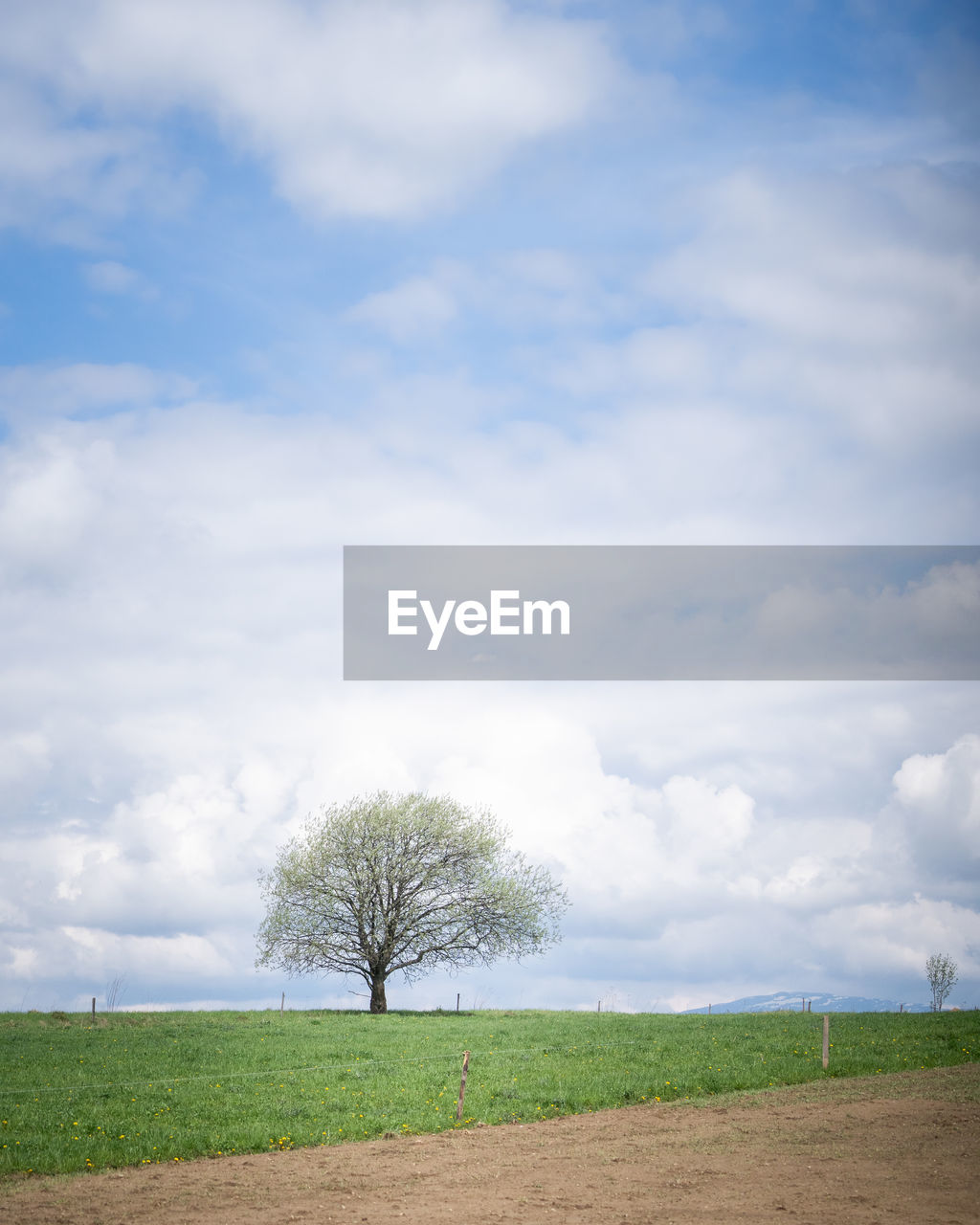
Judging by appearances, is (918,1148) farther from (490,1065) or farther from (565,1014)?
(565,1014)

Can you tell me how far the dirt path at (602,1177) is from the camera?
16.3 metres

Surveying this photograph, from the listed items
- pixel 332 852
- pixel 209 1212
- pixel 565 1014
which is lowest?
pixel 565 1014

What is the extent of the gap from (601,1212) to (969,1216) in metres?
5.60

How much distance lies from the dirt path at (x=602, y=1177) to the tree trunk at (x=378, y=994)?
35.1 metres

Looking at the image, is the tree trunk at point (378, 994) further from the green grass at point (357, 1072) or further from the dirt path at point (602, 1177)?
the dirt path at point (602, 1177)

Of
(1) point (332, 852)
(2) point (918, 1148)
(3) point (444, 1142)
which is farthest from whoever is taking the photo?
(1) point (332, 852)

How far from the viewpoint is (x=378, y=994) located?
56500mm

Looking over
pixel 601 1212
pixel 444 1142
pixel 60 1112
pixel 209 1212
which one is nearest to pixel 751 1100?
pixel 444 1142

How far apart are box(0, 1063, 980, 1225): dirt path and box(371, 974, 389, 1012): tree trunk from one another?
3515 cm

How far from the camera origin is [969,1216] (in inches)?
617

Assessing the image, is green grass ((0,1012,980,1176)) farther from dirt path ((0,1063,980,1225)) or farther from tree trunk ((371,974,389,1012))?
tree trunk ((371,974,389,1012))

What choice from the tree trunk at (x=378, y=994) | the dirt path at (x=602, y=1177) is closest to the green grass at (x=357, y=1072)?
the dirt path at (x=602, y=1177)

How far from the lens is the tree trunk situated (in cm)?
5616

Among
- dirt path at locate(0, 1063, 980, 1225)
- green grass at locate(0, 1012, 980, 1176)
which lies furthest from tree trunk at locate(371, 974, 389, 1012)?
dirt path at locate(0, 1063, 980, 1225)
